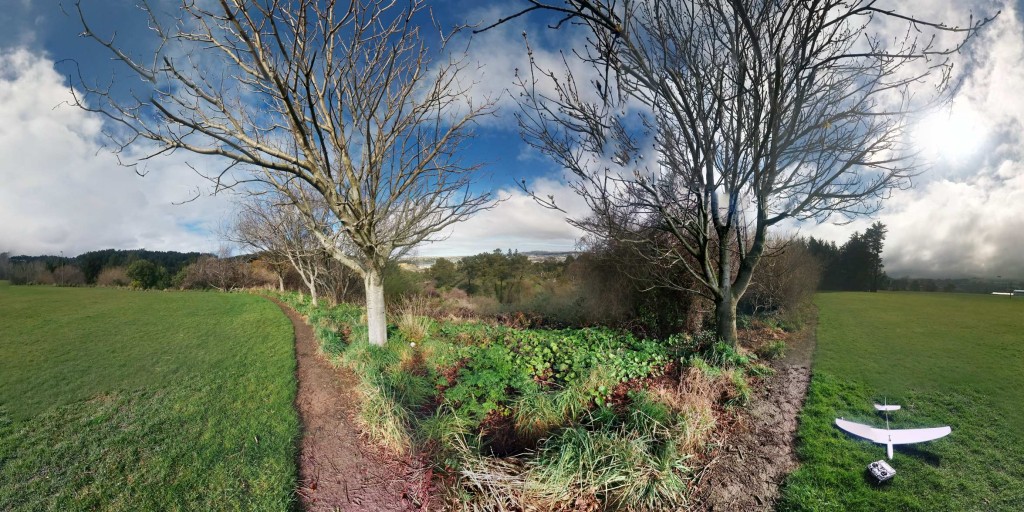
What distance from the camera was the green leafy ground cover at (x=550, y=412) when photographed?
121 inches

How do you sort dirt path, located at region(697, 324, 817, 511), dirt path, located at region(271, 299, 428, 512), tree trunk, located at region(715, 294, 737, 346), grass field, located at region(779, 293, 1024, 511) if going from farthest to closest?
tree trunk, located at region(715, 294, 737, 346) → dirt path, located at region(271, 299, 428, 512) → dirt path, located at region(697, 324, 817, 511) → grass field, located at region(779, 293, 1024, 511)

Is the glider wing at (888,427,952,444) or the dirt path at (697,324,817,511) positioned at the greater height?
the glider wing at (888,427,952,444)

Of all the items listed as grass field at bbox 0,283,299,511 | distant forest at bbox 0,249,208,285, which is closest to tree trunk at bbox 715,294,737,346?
grass field at bbox 0,283,299,511

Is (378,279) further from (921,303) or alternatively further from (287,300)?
(287,300)

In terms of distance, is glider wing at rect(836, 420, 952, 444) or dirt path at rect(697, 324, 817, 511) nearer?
glider wing at rect(836, 420, 952, 444)

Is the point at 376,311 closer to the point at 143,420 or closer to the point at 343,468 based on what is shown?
the point at 143,420

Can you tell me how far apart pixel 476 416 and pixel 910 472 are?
3.75m

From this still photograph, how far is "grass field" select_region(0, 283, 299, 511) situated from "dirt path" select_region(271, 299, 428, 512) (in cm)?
20

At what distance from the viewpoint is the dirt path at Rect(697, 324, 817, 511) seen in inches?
120

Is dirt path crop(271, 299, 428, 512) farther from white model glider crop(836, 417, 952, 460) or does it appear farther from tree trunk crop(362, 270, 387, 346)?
white model glider crop(836, 417, 952, 460)

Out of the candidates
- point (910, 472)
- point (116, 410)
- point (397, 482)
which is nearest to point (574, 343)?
point (397, 482)

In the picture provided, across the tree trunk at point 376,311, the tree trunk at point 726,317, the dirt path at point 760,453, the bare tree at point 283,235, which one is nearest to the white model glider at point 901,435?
the dirt path at point 760,453

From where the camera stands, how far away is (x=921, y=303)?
5039 mm

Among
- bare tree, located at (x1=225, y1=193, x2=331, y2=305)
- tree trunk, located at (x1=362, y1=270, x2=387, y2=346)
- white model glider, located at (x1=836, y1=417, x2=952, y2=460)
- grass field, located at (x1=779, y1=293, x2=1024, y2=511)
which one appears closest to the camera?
grass field, located at (x1=779, y1=293, x2=1024, y2=511)
